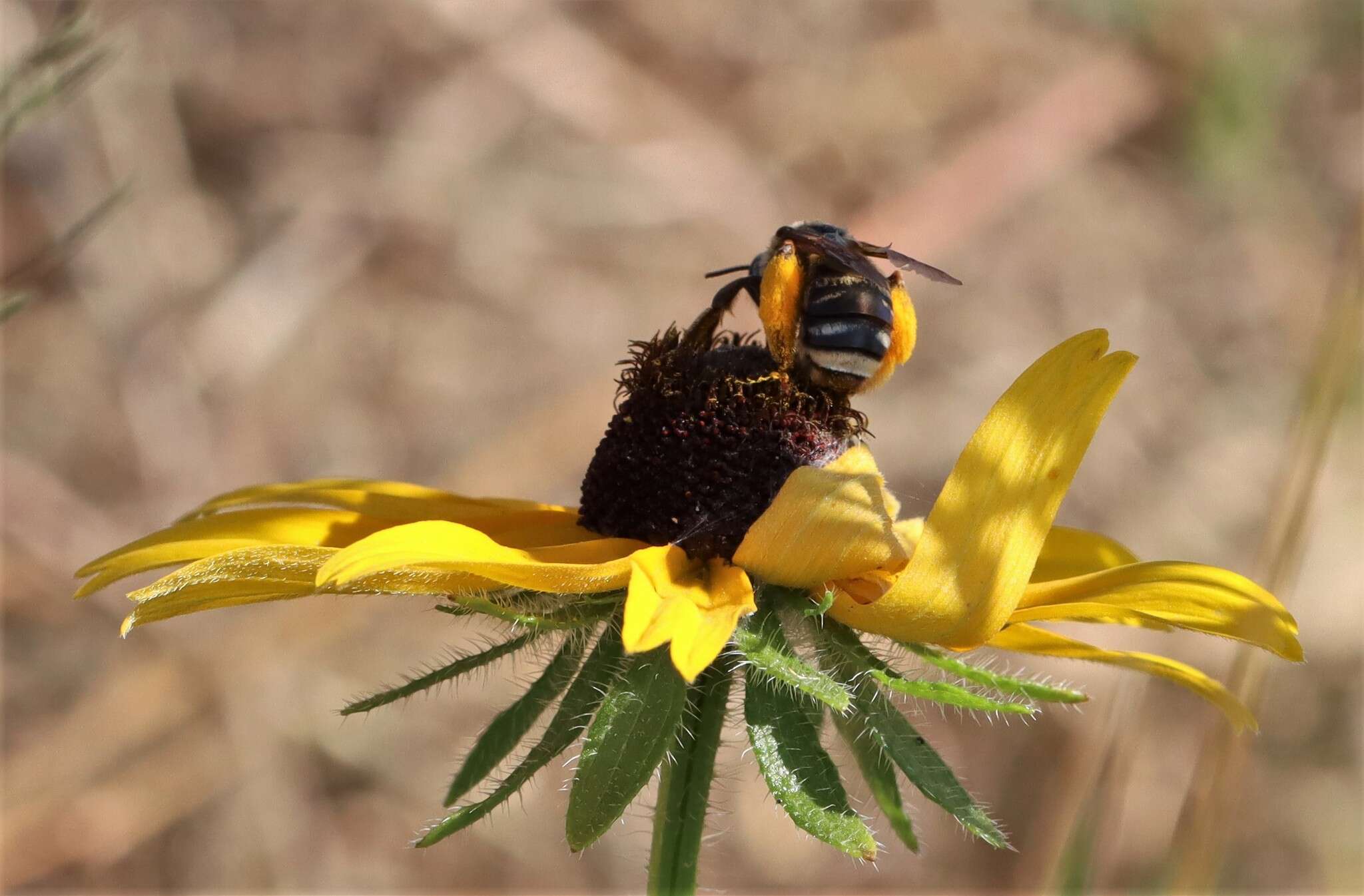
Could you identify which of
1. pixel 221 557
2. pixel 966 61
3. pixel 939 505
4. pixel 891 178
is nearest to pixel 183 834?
pixel 221 557

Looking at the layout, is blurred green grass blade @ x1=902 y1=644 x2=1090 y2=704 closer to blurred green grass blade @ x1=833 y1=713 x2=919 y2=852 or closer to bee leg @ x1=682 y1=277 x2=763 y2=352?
blurred green grass blade @ x1=833 y1=713 x2=919 y2=852

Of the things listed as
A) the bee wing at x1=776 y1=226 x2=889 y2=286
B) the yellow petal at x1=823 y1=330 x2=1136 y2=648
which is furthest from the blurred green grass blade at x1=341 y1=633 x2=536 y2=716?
the bee wing at x1=776 y1=226 x2=889 y2=286

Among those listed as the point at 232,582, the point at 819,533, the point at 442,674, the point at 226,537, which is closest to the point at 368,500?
the point at 226,537

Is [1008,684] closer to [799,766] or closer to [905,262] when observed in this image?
[799,766]

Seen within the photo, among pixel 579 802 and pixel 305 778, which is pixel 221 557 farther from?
pixel 305 778

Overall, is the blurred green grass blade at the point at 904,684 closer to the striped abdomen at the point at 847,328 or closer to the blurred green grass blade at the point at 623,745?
the blurred green grass blade at the point at 623,745
